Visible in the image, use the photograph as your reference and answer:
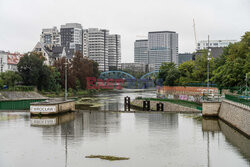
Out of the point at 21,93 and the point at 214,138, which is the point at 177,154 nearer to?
the point at 214,138

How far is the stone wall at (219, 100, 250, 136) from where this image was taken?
3161 centimetres

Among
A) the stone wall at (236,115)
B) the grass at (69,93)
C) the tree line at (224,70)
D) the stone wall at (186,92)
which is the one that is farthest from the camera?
the grass at (69,93)

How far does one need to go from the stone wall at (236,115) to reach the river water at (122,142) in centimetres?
79

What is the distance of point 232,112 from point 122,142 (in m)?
13.7

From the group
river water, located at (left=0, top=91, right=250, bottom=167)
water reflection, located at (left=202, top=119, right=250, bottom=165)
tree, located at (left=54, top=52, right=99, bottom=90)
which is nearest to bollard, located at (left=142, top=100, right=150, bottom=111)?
river water, located at (left=0, top=91, right=250, bottom=167)

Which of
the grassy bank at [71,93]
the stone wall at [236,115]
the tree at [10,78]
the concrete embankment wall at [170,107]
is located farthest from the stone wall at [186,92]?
the tree at [10,78]

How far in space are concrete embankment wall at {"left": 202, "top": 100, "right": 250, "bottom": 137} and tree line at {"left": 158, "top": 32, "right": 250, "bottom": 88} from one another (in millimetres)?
5172

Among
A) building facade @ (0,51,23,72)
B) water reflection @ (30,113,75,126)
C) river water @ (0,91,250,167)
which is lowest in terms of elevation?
river water @ (0,91,250,167)

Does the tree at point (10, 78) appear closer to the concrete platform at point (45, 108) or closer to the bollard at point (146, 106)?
the bollard at point (146, 106)

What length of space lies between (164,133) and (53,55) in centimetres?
13508

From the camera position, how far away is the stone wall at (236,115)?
1244 inches

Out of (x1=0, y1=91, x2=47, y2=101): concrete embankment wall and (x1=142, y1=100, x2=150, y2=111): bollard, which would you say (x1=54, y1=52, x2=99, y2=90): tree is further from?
(x1=142, y1=100, x2=150, y2=111): bollard

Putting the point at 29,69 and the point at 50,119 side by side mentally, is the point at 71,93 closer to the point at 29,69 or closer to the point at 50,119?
the point at 29,69

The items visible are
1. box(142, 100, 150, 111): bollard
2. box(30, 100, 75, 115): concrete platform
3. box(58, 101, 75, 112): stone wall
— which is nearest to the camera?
box(30, 100, 75, 115): concrete platform
